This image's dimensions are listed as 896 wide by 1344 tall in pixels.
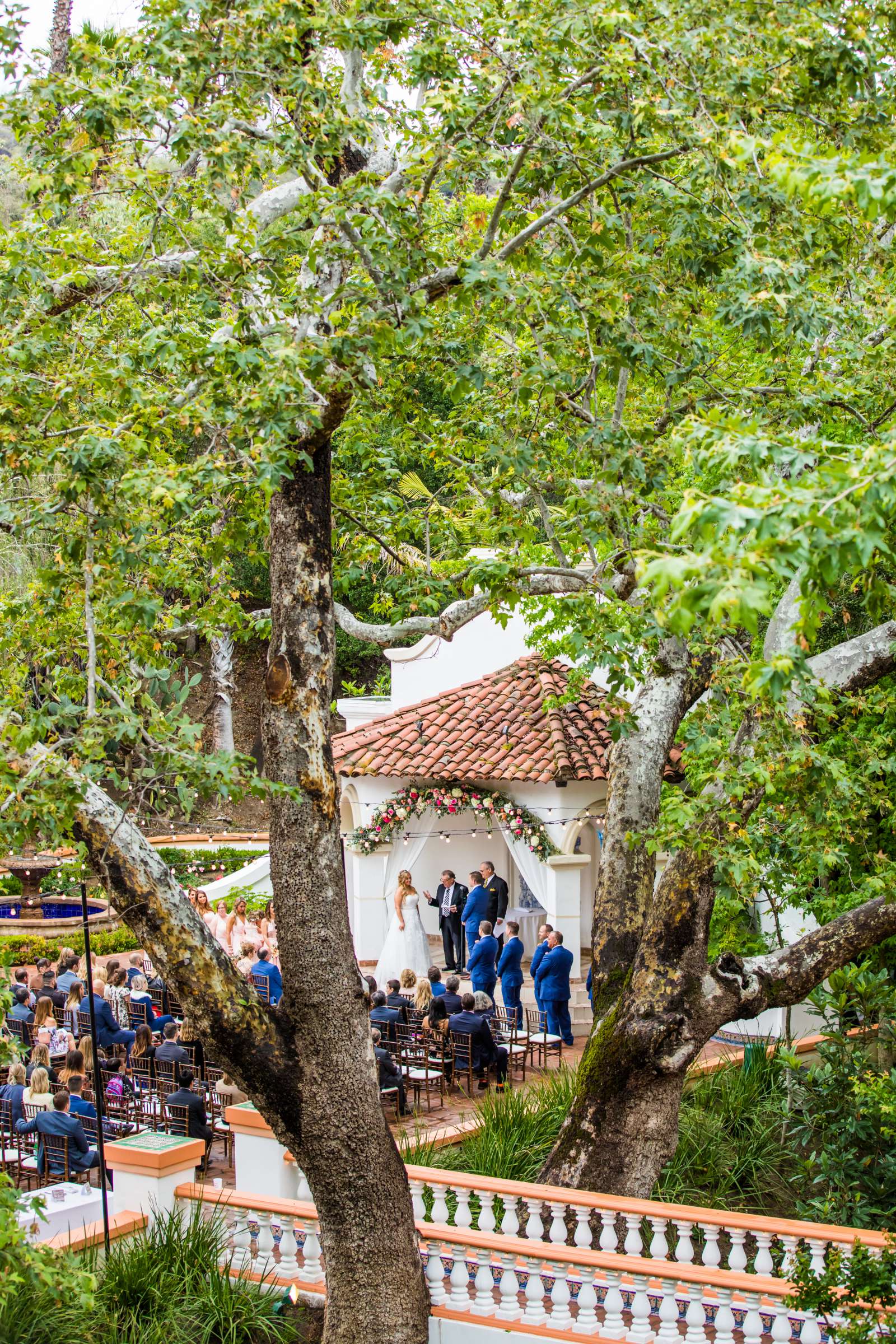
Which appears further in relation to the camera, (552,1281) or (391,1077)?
(391,1077)

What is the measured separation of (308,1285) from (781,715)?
188 inches

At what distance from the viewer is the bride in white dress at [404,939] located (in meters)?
17.4

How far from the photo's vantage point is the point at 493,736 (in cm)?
1884

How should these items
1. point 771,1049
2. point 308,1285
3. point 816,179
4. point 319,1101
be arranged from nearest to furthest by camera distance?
1. point 816,179
2. point 319,1101
3. point 308,1285
4. point 771,1049

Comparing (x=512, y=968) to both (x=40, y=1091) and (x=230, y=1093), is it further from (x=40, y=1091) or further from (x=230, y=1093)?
(x=40, y=1091)

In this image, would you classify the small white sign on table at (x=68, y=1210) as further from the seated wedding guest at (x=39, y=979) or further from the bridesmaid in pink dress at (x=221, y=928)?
the bridesmaid in pink dress at (x=221, y=928)

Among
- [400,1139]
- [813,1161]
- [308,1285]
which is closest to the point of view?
[308,1285]

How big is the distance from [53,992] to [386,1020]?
403 centimetres

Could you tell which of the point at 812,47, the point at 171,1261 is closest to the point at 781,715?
the point at 812,47

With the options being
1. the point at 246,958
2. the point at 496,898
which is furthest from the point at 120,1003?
the point at 496,898

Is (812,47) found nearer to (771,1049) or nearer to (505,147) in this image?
(505,147)

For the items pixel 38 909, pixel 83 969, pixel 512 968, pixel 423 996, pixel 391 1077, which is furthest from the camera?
pixel 38 909

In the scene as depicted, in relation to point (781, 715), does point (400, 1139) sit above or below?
below

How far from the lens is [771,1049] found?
470 inches
